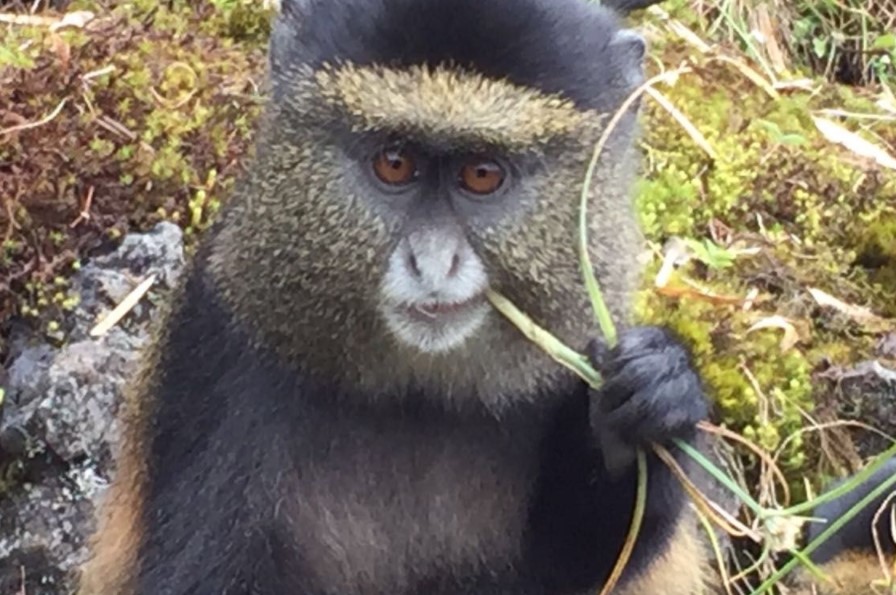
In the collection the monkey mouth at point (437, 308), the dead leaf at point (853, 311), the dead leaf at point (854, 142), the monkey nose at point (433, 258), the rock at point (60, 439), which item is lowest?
the rock at point (60, 439)

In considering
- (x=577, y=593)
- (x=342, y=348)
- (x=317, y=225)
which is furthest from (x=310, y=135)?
(x=577, y=593)

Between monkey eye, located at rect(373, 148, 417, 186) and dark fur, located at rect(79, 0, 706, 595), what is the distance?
0.19 meters

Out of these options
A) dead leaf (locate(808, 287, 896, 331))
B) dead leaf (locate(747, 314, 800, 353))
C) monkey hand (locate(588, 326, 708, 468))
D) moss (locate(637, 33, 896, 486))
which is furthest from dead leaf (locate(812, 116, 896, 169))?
monkey hand (locate(588, 326, 708, 468))

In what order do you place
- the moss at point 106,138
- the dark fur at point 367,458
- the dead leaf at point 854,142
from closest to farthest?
the dark fur at point 367,458
the moss at point 106,138
the dead leaf at point 854,142

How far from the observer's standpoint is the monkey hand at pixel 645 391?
295cm

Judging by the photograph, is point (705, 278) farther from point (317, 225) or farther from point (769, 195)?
point (317, 225)

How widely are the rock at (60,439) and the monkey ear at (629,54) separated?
56.6 inches

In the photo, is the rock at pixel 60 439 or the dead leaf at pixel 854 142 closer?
the rock at pixel 60 439

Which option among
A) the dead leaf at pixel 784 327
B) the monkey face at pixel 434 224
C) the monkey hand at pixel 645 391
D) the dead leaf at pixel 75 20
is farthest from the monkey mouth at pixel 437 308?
the dead leaf at pixel 75 20

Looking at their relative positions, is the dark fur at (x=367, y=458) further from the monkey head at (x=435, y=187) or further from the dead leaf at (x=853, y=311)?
the dead leaf at (x=853, y=311)

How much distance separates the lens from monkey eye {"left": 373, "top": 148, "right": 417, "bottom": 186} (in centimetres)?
290

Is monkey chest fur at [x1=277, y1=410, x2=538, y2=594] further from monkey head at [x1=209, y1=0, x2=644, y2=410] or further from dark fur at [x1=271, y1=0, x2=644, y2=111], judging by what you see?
dark fur at [x1=271, y1=0, x2=644, y2=111]

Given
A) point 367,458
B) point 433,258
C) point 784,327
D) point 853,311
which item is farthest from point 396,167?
point 853,311

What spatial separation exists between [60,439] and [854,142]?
2373mm
